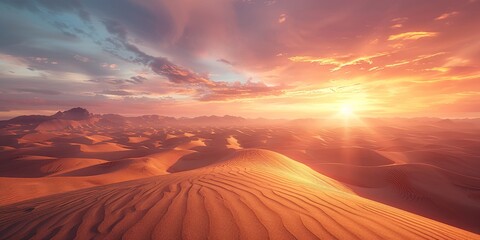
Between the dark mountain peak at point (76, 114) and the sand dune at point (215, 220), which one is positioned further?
the dark mountain peak at point (76, 114)

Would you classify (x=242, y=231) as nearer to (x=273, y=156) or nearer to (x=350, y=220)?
(x=350, y=220)

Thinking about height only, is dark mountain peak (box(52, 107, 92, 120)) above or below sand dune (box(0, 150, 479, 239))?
below

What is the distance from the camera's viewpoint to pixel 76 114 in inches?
7495

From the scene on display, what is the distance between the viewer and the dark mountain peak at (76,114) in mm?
185062

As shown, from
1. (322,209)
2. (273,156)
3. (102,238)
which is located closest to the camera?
(102,238)

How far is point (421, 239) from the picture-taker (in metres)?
2.82

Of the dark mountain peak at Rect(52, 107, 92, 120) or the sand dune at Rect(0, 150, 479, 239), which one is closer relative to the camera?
the sand dune at Rect(0, 150, 479, 239)

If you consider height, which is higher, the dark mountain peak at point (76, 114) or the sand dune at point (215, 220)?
the sand dune at point (215, 220)

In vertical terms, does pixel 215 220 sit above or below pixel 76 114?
above

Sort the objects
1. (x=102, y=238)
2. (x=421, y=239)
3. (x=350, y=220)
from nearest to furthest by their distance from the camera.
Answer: (x=102, y=238) < (x=421, y=239) < (x=350, y=220)

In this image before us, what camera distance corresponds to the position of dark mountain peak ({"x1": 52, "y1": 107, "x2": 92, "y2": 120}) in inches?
7286

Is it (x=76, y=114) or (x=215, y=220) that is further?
(x=76, y=114)

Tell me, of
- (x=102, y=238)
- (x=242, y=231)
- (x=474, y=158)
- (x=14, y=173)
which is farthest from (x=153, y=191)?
(x=474, y=158)

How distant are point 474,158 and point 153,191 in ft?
99.4
